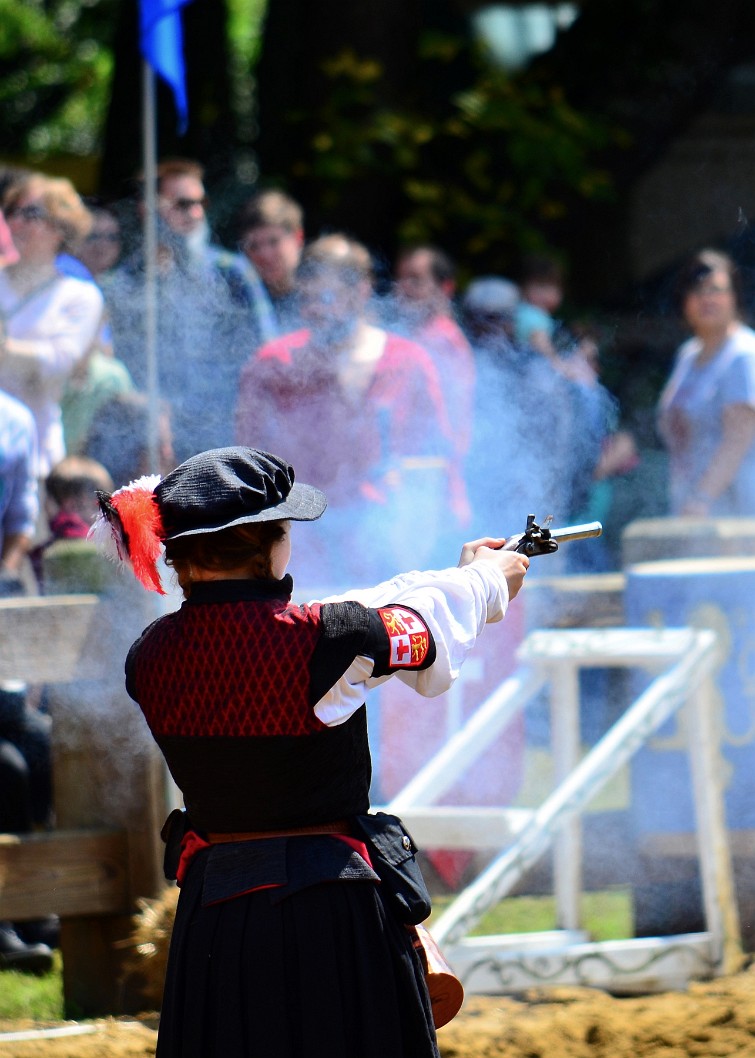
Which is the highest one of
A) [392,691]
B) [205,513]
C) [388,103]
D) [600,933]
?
[388,103]

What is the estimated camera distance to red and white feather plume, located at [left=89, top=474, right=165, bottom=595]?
2377mm

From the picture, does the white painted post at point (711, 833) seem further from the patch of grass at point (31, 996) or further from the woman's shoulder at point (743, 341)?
the patch of grass at point (31, 996)

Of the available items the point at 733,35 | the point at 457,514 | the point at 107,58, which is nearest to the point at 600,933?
the point at 457,514

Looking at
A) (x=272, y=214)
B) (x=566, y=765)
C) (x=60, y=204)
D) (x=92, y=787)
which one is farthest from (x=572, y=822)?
(x=60, y=204)

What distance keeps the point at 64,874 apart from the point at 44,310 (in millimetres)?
1959

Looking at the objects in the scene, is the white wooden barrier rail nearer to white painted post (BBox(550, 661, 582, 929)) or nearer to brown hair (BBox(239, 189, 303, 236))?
white painted post (BBox(550, 661, 582, 929))

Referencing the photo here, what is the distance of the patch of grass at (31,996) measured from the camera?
388 centimetres

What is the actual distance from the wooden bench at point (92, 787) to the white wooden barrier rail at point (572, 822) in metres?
0.69

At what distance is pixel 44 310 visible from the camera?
4.90 meters

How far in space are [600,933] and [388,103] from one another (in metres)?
5.59

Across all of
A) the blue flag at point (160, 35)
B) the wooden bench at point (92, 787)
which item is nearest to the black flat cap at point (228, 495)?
the wooden bench at point (92, 787)

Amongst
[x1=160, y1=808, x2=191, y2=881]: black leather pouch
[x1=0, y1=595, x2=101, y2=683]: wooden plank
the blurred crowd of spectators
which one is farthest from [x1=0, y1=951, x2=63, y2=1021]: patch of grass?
[x1=160, y1=808, x2=191, y2=881]: black leather pouch

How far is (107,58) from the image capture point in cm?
1442

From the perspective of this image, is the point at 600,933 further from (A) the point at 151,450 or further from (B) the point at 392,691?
(A) the point at 151,450
